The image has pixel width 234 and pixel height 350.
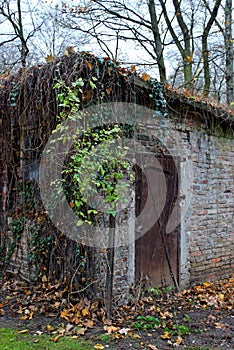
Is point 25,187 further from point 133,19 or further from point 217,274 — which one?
point 133,19

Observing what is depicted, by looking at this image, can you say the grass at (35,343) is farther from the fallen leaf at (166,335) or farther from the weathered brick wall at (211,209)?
the weathered brick wall at (211,209)

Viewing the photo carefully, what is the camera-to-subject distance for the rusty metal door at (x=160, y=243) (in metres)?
4.85

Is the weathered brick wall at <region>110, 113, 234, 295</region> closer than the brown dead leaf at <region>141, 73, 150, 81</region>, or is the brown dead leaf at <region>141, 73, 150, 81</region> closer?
the brown dead leaf at <region>141, 73, 150, 81</region>

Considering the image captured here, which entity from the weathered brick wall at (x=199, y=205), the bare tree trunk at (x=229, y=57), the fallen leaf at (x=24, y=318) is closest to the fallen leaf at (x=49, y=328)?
the fallen leaf at (x=24, y=318)

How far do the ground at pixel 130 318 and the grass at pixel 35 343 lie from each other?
0.24 feet

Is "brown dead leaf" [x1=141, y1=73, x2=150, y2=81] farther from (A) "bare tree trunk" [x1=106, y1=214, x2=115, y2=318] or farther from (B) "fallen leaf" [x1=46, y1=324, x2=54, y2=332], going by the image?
(B) "fallen leaf" [x1=46, y1=324, x2=54, y2=332]

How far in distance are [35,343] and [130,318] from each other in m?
1.19

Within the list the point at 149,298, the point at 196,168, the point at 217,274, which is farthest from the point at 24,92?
the point at 217,274

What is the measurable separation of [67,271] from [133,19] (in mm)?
9498

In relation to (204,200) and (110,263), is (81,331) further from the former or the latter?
(204,200)

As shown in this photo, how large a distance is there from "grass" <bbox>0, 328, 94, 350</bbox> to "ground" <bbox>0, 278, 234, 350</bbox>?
7 cm

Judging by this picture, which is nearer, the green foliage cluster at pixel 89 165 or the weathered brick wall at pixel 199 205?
the green foliage cluster at pixel 89 165

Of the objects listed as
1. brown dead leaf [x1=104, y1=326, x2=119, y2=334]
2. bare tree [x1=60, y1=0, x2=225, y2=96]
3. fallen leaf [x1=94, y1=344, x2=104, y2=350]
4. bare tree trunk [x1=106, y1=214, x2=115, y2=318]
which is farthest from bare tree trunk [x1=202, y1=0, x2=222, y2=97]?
fallen leaf [x1=94, y1=344, x2=104, y2=350]

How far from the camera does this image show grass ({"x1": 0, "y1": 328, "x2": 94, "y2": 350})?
3.34m
